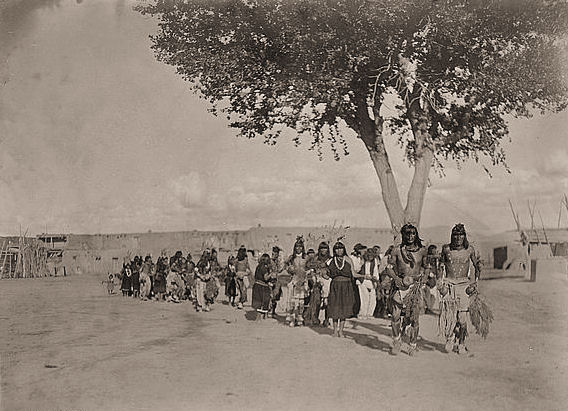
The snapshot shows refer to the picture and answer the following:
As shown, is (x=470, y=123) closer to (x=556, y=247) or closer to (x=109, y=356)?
(x=109, y=356)

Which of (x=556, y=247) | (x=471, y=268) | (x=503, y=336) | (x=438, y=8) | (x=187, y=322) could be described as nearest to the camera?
(x=471, y=268)

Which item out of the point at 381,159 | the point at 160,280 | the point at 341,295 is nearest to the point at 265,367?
the point at 341,295

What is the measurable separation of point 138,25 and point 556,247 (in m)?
19.8

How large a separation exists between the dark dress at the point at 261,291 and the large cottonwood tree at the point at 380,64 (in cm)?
266

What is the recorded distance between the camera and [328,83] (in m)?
11.0

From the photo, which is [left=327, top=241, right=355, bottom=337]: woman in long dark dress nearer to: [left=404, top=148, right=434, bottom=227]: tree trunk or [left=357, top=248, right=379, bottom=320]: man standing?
[left=357, top=248, right=379, bottom=320]: man standing

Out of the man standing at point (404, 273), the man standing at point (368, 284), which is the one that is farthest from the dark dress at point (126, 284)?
the man standing at point (404, 273)

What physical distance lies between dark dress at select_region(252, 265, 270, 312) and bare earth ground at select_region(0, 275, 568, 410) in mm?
434

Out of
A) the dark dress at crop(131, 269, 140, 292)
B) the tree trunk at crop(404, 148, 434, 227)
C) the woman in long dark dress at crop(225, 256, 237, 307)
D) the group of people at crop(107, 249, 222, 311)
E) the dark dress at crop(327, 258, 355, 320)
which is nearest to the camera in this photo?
the dark dress at crop(327, 258, 355, 320)

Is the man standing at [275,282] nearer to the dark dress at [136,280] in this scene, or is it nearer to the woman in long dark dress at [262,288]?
→ the woman in long dark dress at [262,288]

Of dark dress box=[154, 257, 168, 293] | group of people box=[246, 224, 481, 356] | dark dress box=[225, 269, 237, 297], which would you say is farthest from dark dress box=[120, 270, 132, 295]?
group of people box=[246, 224, 481, 356]

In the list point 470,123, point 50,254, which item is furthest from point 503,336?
point 50,254

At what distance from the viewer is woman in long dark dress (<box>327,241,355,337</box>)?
8.95 metres

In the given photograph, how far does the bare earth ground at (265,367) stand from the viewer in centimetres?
593
